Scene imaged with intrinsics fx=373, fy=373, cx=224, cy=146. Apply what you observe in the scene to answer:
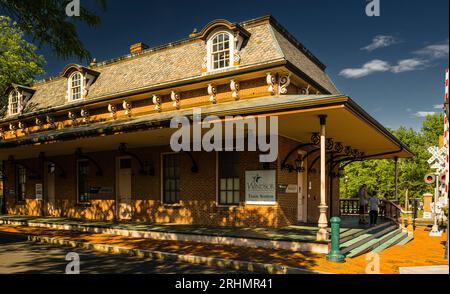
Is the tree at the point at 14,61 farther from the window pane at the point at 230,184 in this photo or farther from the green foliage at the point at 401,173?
the green foliage at the point at 401,173

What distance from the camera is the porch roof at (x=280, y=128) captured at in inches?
367

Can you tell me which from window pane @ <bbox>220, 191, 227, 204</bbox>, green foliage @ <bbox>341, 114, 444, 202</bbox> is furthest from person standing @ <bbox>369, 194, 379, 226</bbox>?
green foliage @ <bbox>341, 114, 444, 202</bbox>

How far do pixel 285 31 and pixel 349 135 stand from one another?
5891mm

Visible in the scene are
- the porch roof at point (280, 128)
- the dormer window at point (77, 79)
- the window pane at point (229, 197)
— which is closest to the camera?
the porch roof at point (280, 128)

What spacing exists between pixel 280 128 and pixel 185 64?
6622mm

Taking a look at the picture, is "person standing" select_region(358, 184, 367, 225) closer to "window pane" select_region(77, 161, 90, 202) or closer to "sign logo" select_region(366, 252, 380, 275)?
"sign logo" select_region(366, 252, 380, 275)

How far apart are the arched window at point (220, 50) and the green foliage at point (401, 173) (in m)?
42.6

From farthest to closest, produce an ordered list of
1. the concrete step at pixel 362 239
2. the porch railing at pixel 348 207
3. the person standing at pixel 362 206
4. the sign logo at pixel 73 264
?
the porch railing at pixel 348 207
the person standing at pixel 362 206
the concrete step at pixel 362 239
the sign logo at pixel 73 264

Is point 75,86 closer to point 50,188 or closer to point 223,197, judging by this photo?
point 50,188

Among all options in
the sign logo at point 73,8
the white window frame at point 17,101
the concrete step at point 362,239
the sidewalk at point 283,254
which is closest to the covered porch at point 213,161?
the concrete step at point 362,239

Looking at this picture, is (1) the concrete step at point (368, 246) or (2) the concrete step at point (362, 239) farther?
(2) the concrete step at point (362, 239)

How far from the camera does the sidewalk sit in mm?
8383

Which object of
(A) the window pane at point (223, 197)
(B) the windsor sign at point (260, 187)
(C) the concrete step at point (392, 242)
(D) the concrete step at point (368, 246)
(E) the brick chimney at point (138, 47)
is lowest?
(C) the concrete step at point (392, 242)

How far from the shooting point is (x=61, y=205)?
1928 centimetres
